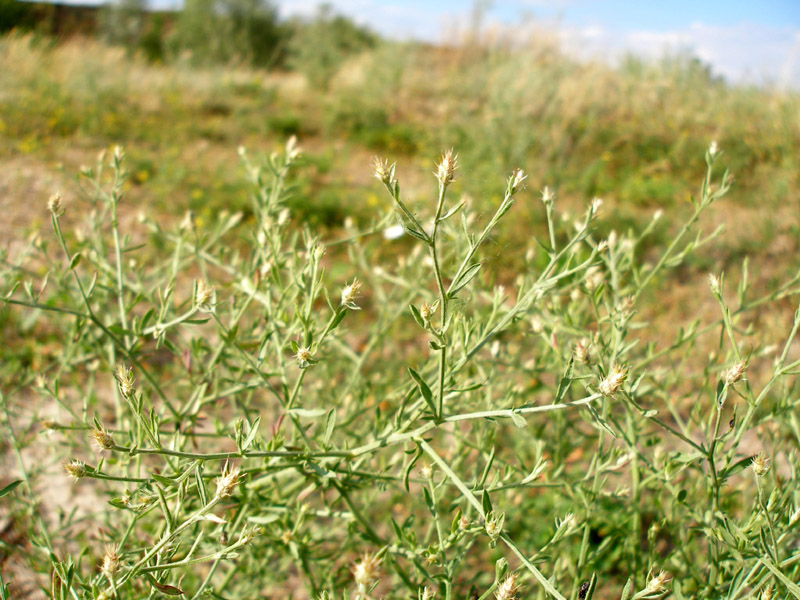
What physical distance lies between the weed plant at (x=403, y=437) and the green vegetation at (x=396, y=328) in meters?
0.01

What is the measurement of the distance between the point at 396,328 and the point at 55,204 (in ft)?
7.58

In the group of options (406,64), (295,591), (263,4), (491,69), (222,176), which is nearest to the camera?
(295,591)

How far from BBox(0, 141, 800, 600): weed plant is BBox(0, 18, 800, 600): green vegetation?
1 centimetres

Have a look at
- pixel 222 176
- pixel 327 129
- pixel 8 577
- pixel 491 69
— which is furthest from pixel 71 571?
pixel 491 69

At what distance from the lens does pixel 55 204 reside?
1.05 meters

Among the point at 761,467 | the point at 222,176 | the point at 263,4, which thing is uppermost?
the point at 263,4

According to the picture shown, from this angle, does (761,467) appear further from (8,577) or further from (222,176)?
(222,176)

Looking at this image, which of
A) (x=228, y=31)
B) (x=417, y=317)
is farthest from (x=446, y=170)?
(x=228, y=31)

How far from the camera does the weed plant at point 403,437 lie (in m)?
0.82

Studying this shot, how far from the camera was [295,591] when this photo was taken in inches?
73.2

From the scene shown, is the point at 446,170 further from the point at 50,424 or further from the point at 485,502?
the point at 50,424

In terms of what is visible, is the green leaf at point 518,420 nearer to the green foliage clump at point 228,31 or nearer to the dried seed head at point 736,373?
the dried seed head at point 736,373

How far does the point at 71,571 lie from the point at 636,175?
6.10 meters

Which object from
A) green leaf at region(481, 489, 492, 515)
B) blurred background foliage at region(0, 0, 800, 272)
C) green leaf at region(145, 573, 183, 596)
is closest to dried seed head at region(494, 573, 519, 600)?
green leaf at region(481, 489, 492, 515)
